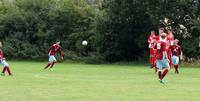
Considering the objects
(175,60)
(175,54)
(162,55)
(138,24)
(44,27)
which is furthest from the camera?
(44,27)

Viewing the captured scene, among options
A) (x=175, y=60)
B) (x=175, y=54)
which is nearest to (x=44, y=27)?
(x=175, y=54)

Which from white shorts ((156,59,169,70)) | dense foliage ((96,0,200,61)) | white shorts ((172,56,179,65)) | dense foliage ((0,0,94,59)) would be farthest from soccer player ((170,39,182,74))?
dense foliage ((0,0,94,59))

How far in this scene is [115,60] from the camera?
52.7 metres

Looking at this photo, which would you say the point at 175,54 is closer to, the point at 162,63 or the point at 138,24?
the point at 162,63

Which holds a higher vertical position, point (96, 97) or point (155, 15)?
point (155, 15)

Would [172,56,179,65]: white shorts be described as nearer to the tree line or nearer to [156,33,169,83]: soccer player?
[156,33,169,83]: soccer player

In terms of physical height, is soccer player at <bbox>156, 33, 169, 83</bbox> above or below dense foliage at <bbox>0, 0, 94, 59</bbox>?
below

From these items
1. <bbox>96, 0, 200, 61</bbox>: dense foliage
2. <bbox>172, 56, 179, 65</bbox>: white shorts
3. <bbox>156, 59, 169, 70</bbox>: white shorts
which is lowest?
<bbox>172, 56, 179, 65</bbox>: white shorts

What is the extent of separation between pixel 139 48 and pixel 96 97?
33.6 metres

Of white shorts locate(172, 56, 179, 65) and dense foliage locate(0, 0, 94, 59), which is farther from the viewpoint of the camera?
dense foliage locate(0, 0, 94, 59)

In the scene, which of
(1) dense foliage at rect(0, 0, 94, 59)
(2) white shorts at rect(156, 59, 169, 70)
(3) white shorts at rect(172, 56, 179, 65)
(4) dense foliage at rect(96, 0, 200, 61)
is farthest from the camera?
(1) dense foliage at rect(0, 0, 94, 59)

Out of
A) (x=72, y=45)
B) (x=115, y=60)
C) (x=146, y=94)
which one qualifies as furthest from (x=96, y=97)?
(x=72, y=45)

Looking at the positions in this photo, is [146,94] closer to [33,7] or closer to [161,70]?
[161,70]

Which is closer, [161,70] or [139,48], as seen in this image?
[161,70]
